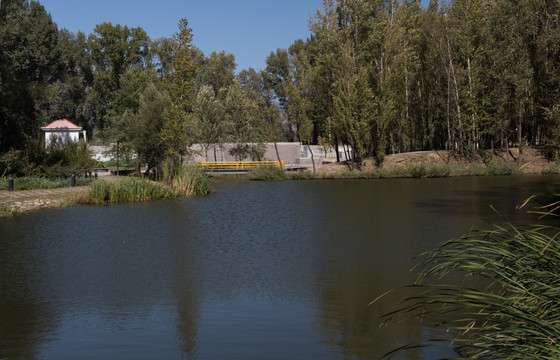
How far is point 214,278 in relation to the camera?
11125 mm

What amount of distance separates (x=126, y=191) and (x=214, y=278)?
15129 mm

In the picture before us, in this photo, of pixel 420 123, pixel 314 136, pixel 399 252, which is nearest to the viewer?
pixel 399 252

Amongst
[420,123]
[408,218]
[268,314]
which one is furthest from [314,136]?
[268,314]

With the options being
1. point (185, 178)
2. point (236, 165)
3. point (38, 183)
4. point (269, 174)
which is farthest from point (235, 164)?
point (38, 183)

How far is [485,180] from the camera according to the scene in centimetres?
3606

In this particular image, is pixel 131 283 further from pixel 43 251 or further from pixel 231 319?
pixel 43 251

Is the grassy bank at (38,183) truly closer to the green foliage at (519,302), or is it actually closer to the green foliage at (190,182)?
the green foliage at (190,182)

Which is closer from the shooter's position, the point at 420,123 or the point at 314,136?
the point at 420,123

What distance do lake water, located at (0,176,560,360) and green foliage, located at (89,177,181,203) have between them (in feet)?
4.17

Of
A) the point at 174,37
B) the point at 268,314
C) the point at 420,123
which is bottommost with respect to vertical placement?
the point at 268,314

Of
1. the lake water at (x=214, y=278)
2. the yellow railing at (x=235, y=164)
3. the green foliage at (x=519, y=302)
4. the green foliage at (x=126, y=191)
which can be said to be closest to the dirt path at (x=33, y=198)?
the green foliage at (x=126, y=191)

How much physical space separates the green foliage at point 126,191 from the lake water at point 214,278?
1.27m

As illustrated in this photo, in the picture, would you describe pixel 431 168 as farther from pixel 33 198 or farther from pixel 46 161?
pixel 33 198

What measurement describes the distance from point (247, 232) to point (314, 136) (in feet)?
222
